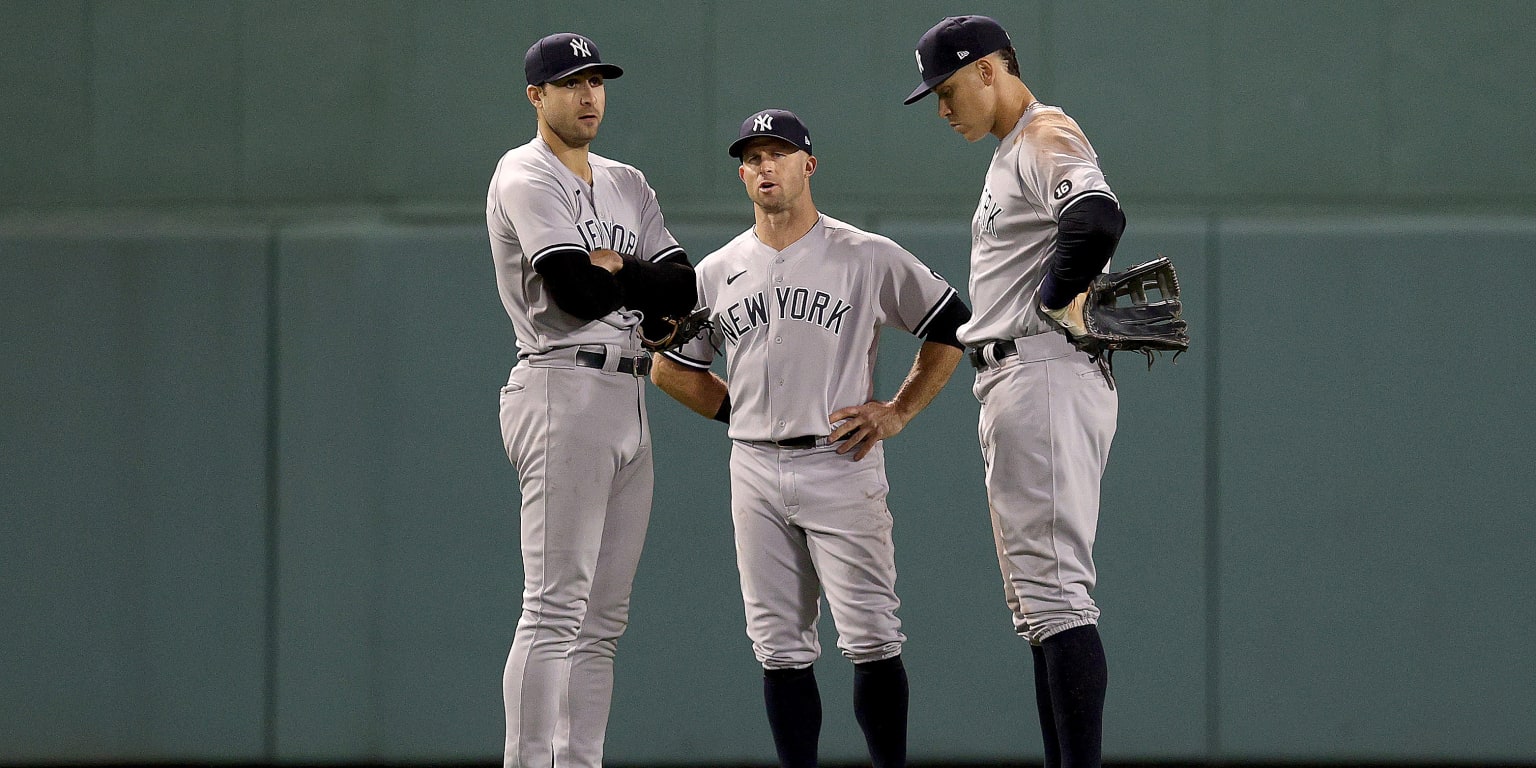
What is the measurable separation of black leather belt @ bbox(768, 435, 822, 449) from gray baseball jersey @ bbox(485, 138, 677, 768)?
0.32m

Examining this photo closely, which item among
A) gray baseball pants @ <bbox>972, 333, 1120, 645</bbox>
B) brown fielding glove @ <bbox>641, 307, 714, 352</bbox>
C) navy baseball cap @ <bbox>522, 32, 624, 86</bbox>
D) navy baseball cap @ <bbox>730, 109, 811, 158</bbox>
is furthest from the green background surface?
gray baseball pants @ <bbox>972, 333, 1120, 645</bbox>

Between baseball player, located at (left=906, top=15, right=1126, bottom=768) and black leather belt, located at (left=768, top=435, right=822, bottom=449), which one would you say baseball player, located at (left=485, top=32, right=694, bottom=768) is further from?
baseball player, located at (left=906, top=15, right=1126, bottom=768)

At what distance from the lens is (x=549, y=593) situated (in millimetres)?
3062

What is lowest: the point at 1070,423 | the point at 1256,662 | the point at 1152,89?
the point at 1256,662

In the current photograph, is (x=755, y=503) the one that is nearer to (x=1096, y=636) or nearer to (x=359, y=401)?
(x=1096, y=636)

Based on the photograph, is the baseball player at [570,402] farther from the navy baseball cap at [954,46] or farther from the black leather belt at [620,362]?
the navy baseball cap at [954,46]

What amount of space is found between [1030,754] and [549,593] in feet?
7.07

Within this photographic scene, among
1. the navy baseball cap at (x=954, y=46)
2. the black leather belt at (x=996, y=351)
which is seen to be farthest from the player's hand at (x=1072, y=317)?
the navy baseball cap at (x=954, y=46)

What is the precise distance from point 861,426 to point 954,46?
899 mm

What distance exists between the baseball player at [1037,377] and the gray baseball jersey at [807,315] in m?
0.30

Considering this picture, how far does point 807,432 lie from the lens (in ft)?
10.5

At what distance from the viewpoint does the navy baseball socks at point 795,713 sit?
319 cm

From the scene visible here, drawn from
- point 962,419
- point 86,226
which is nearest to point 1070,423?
point 962,419

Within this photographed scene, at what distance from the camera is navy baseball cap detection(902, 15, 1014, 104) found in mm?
2984
